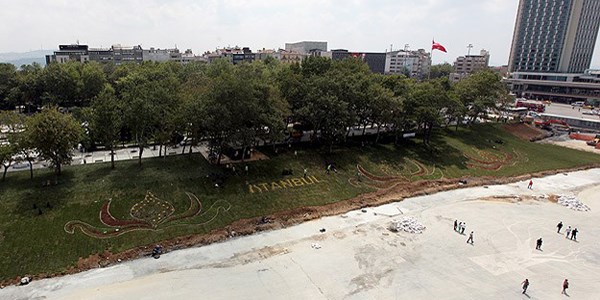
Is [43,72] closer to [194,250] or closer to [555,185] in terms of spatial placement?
[194,250]

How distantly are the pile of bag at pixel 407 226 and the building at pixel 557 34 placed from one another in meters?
178

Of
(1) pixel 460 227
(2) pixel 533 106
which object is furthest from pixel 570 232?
(2) pixel 533 106

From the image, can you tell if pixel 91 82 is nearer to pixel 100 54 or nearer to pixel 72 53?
pixel 72 53

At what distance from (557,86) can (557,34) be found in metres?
27.0

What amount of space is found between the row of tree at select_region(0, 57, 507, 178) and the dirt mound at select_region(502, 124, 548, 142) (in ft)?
41.4

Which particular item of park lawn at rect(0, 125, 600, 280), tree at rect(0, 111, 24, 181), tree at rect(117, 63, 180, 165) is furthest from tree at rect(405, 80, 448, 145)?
tree at rect(0, 111, 24, 181)

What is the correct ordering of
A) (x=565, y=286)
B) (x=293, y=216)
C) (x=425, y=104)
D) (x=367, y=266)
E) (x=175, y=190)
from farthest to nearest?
(x=425, y=104)
(x=175, y=190)
(x=293, y=216)
(x=367, y=266)
(x=565, y=286)

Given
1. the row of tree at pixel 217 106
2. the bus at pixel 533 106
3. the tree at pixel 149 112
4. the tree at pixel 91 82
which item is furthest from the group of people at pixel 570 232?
the bus at pixel 533 106

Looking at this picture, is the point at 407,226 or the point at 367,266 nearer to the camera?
the point at 367,266

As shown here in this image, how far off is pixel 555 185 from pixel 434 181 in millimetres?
21845

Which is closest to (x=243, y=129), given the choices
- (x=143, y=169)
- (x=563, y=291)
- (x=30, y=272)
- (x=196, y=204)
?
(x=196, y=204)

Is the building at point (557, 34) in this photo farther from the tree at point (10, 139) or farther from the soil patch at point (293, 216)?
the tree at point (10, 139)

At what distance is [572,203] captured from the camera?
51.8 m

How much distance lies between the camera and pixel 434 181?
58.6m
